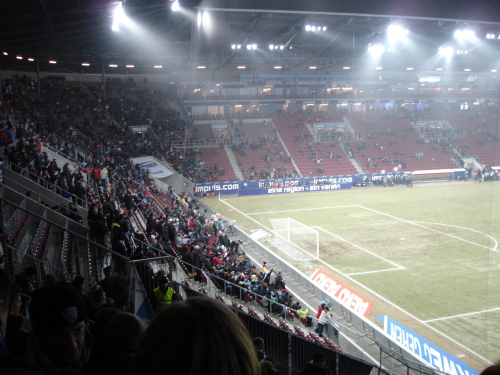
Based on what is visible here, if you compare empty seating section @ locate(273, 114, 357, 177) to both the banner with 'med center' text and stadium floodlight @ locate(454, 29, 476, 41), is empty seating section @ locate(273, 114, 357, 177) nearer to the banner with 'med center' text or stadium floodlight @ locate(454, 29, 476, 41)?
the banner with 'med center' text

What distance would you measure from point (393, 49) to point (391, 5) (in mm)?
37251

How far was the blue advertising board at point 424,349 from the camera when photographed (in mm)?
8812

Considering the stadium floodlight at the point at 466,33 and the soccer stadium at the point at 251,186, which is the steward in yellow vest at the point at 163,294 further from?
the stadium floodlight at the point at 466,33

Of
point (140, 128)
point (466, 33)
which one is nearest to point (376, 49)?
point (140, 128)

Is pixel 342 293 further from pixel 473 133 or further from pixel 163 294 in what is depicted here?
pixel 473 133

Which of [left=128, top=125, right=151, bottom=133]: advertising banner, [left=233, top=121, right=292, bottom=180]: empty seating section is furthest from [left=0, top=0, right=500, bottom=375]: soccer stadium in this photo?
[left=128, top=125, right=151, bottom=133]: advertising banner

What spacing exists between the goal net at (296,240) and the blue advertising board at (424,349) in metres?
6.85

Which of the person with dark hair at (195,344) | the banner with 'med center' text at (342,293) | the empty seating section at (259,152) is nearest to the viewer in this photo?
the person with dark hair at (195,344)

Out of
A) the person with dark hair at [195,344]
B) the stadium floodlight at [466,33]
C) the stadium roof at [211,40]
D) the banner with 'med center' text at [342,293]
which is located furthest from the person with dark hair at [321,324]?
the person with dark hair at [195,344]

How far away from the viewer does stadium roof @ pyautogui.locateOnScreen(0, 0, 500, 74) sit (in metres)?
18.7

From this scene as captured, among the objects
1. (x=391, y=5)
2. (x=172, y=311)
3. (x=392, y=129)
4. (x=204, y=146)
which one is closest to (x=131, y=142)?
(x=204, y=146)

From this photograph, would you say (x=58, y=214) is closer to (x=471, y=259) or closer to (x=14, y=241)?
(x=14, y=241)

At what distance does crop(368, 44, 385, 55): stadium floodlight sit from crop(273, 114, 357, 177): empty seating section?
30.8 ft

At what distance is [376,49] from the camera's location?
3788 centimetres
